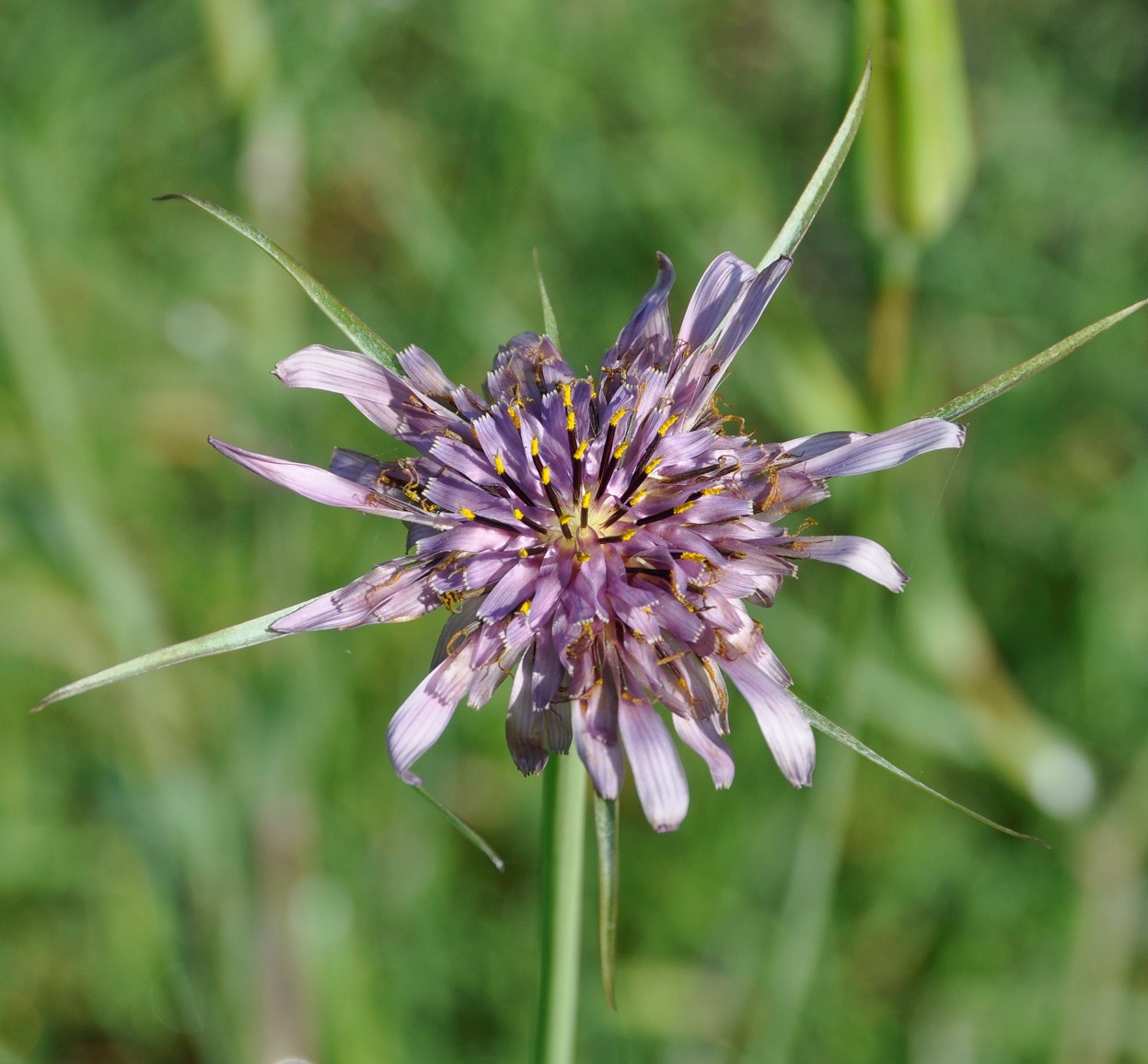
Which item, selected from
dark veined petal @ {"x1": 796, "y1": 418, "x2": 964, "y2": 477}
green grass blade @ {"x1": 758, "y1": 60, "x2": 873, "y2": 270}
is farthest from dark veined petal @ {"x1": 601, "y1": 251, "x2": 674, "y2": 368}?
dark veined petal @ {"x1": 796, "y1": 418, "x2": 964, "y2": 477}

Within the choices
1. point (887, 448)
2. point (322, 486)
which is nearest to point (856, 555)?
point (887, 448)

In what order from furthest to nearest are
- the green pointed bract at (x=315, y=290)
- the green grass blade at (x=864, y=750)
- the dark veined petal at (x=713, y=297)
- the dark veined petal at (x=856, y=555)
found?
the dark veined petal at (x=713, y=297) → the dark veined petal at (x=856, y=555) → the green pointed bract at (x=315, y=290) → the green grass blade at (x=864, y=750)

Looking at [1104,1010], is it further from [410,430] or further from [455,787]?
[410,430]

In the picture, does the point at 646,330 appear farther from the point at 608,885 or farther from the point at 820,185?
the point at 608,885

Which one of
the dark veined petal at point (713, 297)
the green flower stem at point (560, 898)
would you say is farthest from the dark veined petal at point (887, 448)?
the green flower stem at point (560, 898)

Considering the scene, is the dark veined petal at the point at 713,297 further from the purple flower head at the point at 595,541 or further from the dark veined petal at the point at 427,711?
the dark veined petal at the point at 427,711

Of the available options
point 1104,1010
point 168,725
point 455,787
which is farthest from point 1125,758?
point 168,725
